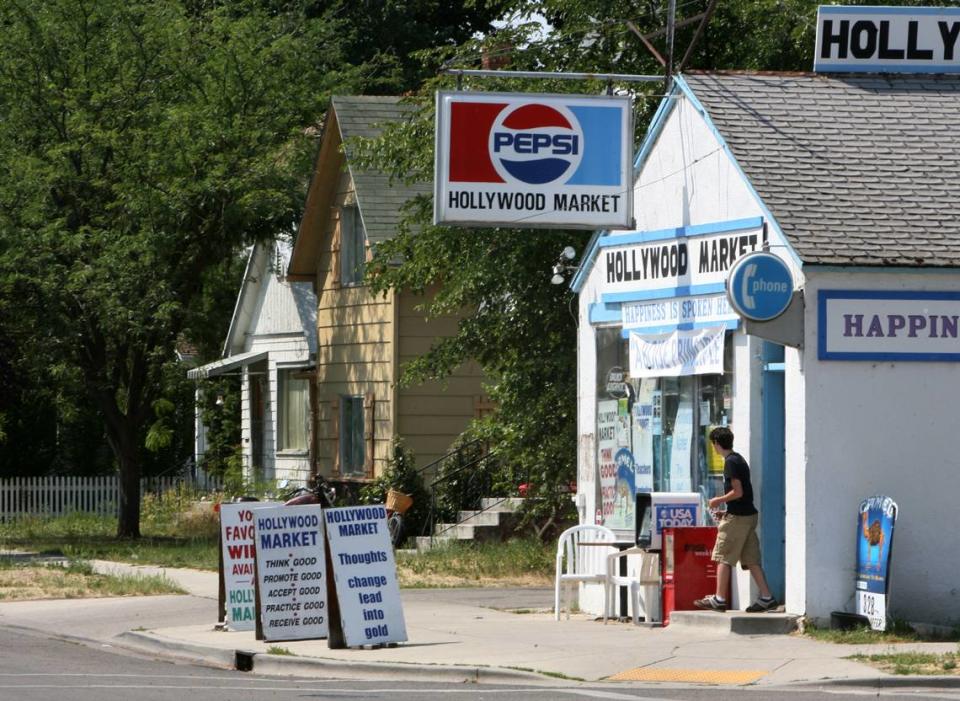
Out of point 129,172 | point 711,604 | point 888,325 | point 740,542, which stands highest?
point 129,172

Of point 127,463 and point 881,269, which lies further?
point 127,463

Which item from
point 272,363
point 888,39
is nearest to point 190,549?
point 272,363

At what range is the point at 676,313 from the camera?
58.4 ft

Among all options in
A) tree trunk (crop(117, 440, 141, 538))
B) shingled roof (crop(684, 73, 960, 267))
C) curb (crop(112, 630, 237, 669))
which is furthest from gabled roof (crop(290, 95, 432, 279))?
curb (crop(112, 630, 237, 669))

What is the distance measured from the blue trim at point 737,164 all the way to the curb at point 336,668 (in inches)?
180

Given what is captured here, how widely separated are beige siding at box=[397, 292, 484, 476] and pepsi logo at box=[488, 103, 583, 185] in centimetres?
1347

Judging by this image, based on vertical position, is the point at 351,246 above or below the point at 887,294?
above

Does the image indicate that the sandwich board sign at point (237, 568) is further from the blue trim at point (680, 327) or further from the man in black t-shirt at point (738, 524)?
the man in black t-shirt at point (738, 524)

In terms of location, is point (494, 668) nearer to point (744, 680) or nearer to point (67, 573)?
point (744, 680)

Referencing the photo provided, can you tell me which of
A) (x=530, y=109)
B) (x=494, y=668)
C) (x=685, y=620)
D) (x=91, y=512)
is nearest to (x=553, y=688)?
(x=494, y=668)

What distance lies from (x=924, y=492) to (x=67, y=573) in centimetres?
1286

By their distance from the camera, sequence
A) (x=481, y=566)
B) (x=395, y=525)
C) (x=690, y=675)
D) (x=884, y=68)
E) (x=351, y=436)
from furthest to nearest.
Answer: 1. (x=351, y=436)
2. (x=395, y=525)
3. (x=481, y=566)
4. (x=884, y=68)
5. (x=690, y=675)

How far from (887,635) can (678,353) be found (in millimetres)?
3983

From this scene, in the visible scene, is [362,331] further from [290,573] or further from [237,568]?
[290,573]
